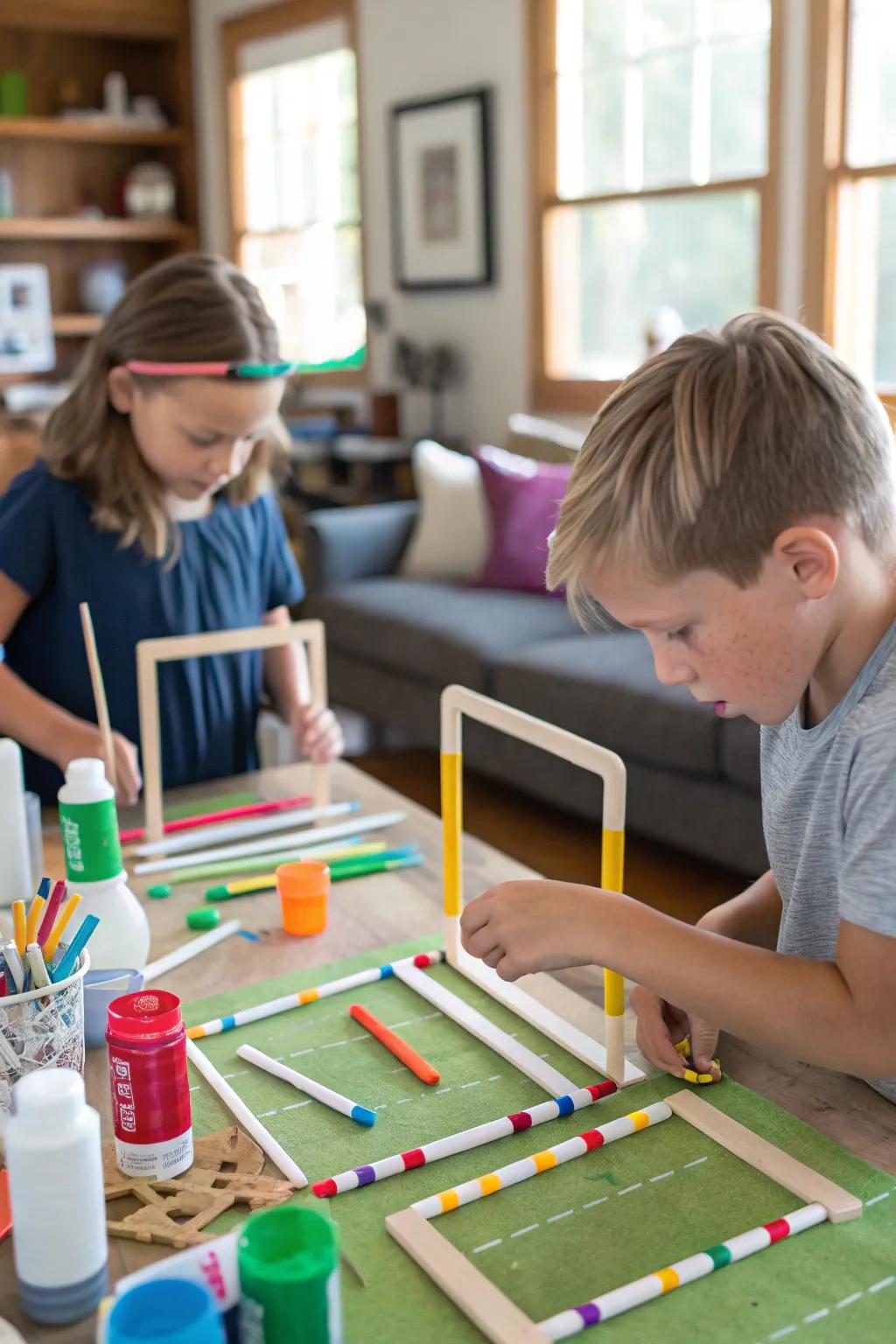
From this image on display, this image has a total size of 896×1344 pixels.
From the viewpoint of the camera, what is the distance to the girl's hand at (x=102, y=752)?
4.96 ft

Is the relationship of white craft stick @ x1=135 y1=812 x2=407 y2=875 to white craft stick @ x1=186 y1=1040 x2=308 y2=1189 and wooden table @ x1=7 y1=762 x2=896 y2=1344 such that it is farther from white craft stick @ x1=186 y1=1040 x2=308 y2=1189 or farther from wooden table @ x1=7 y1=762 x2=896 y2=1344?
white craft stick @ x1=186 y1=1040 x2=308 y2=1189

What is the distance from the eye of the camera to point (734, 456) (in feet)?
2.70

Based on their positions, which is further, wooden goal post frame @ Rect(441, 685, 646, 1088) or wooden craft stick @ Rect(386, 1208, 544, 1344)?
wooden goal post frame @ Rect(441, 685, 646, 1088)

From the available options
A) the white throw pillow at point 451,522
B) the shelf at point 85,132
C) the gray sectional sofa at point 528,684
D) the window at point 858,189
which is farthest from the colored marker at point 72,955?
the shelf at point 85,132

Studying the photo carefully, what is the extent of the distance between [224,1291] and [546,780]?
105 inches

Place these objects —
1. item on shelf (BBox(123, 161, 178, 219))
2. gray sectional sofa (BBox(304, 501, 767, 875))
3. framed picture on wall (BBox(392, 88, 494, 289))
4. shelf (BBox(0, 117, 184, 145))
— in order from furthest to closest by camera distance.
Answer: item on shelf (BBox(123, 161, 178, 219)), shelf (BBox(0, 117, 184, 145)), framed picture on wall (BBox(392, 88, 494, 289)), gray sectional sofa (BBox(304, 501, 767, 875))

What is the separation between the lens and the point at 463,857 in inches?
56.5

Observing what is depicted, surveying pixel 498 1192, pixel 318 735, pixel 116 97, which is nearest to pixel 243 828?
pixel 318 735

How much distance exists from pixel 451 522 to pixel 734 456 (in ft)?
10.7

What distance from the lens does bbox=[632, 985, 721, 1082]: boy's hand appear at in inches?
40.2

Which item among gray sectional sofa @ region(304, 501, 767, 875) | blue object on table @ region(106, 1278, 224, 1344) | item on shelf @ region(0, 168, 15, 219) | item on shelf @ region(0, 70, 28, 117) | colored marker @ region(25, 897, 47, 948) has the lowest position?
gray sectional sofa @ region(304, 501, 767, 875)

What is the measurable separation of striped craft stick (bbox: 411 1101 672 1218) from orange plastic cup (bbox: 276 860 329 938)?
1.37 feet

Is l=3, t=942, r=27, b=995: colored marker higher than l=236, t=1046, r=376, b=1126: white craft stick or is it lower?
higher

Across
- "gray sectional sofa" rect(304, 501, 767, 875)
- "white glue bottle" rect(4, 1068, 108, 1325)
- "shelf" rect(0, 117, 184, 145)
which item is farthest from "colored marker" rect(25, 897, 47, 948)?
"shelf" rect(0, 117, 184, 145)
